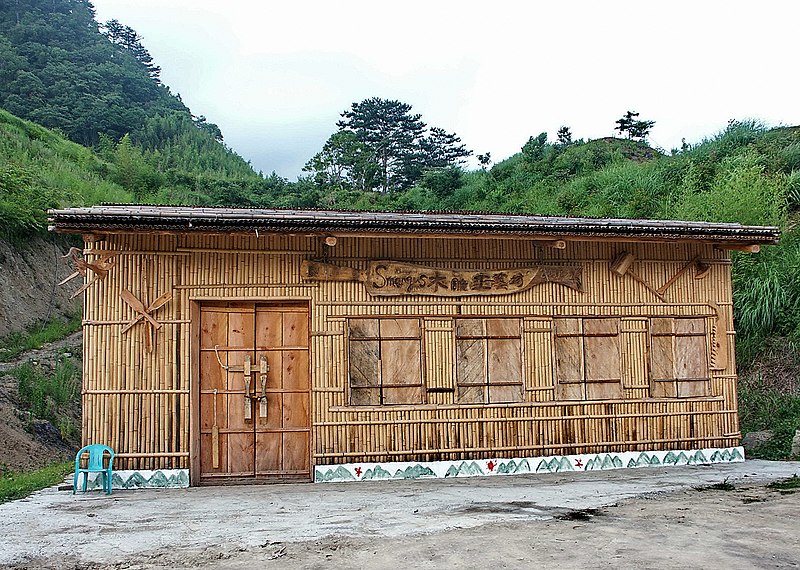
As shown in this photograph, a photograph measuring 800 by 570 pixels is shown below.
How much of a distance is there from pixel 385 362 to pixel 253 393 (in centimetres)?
170

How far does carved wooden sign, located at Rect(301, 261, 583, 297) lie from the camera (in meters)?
9.74

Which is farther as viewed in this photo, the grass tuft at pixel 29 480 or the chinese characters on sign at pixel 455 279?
the chinese characters on sign at pixel 455 279

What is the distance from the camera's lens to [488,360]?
10.1 meters

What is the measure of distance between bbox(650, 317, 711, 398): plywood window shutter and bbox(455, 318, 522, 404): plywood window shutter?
1.96 m

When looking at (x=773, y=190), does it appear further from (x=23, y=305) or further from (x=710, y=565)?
(x=23, y=305)

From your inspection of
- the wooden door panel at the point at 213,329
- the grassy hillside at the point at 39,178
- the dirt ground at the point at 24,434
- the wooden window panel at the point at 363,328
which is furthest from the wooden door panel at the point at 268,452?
the grassy hillside at the point at 39,178

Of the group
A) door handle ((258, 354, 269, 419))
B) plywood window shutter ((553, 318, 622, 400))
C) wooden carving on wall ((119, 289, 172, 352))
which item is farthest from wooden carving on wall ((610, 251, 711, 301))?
wooden carving on wall ((119, 289, 172, 352))

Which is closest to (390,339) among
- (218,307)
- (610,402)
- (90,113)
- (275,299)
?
(275,299)

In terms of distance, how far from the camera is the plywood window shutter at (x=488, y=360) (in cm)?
1002

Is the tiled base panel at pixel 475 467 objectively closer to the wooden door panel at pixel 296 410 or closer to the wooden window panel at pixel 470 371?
the wooden door panel at pixel 296 410

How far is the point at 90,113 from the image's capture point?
42562 mm

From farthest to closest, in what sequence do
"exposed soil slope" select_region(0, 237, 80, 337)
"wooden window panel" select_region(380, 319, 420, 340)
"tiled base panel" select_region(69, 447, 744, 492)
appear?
"exposed soil slope" select_region(0, 237, 80, 337)
"wooden window panel" select_region(380, 319, 420, 340)
"tiled base panel" select_region(69, 447, 744, 492)

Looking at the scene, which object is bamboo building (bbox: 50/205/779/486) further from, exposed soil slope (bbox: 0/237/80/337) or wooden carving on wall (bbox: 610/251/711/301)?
exposed soil slope (bbox: 0/237/80/337)

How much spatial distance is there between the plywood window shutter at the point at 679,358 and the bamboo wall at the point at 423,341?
0.12 metres
